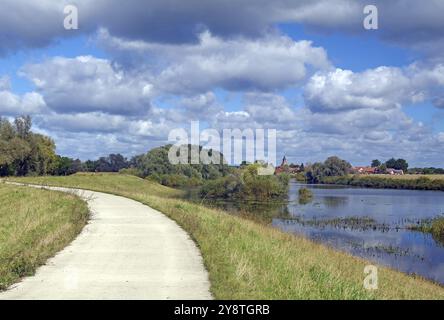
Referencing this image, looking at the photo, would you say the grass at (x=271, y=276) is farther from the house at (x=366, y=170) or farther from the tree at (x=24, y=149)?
the house at (x=366, y=170)

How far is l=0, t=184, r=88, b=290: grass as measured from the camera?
33.0 feet

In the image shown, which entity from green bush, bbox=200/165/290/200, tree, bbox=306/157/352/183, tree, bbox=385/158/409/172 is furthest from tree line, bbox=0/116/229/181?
tree, bbox=385/158/409/172

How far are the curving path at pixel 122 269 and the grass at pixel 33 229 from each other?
298 mm

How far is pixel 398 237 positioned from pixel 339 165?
107 m

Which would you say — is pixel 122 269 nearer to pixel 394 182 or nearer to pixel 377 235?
pixel 377 235

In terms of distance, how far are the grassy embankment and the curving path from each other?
9582 cm

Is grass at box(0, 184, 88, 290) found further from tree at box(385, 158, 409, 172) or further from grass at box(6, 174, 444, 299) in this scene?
tree at box(385, 158, 409, 172)

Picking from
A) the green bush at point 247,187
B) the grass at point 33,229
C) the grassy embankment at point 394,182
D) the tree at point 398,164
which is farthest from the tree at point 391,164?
the grass at point 33,229

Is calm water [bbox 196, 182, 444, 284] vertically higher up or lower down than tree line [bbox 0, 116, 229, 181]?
lower down

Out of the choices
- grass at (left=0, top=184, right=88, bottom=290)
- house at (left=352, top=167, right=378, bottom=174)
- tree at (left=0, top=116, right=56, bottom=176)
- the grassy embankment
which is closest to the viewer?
grass at (left=0, top=184, right=88, bottom=290)

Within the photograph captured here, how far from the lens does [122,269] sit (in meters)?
10.1

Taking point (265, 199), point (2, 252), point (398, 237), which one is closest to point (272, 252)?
point (2, 252)
